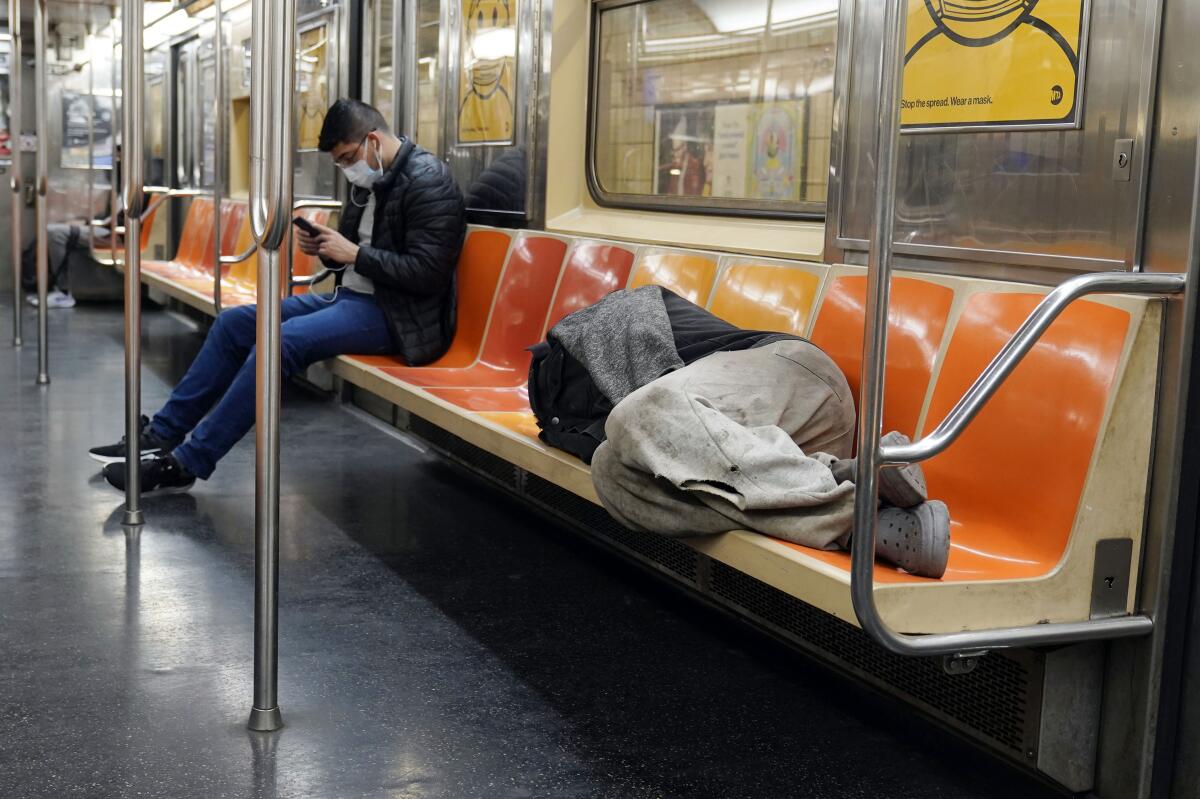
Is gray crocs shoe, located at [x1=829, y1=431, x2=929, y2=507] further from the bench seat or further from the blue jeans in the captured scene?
the blue jeans

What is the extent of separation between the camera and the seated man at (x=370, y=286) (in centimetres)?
472

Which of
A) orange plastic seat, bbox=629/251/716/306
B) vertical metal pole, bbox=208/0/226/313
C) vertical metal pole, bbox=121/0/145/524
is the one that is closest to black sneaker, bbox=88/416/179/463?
vertical metal pole, bbox=121/0/145/524

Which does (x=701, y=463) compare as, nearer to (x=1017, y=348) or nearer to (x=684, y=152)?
(x=1017, y=348)

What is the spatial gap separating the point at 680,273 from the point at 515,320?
97 cm

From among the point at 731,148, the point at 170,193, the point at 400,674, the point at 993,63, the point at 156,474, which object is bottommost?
the point at 400,674

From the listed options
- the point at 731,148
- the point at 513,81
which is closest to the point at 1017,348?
the point at 731,148

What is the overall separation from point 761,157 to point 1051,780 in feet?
7.04

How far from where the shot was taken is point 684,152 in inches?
176

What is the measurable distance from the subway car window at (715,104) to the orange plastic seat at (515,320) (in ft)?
1.26

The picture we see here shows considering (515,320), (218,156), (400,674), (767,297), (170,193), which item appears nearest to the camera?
(400,674)

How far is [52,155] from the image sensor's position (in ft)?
42.6

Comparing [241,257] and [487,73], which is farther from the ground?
[487,73]

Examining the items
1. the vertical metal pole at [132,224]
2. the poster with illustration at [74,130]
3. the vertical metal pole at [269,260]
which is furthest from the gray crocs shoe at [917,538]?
the poster with illustration at [74,130]

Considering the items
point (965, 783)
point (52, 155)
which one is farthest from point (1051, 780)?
point (52, 155)
